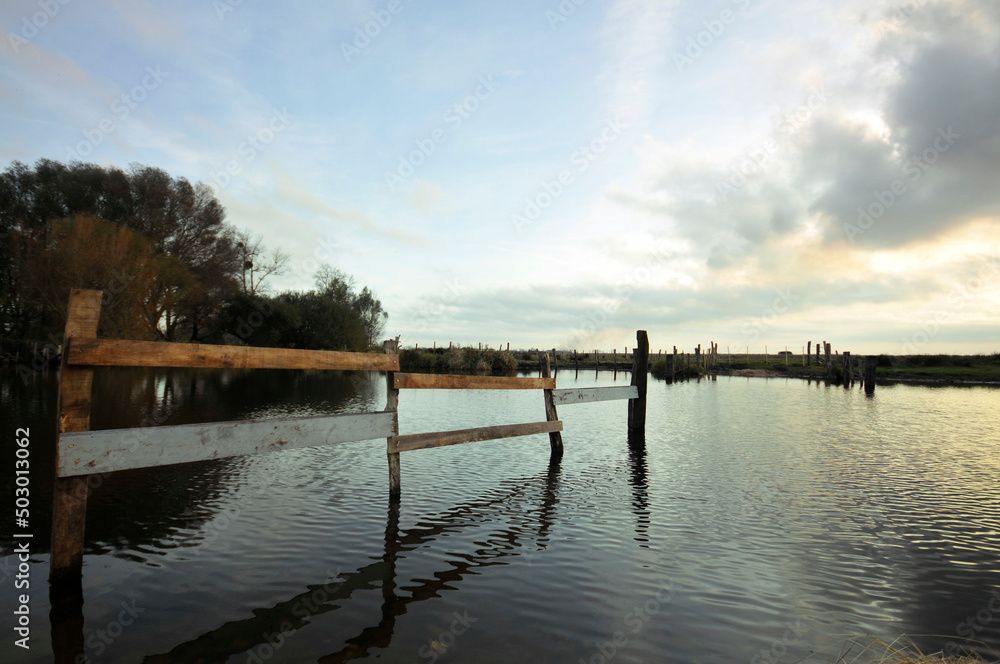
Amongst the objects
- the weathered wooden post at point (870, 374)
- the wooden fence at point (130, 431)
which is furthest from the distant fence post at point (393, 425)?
the weathered wooden post at point (870, 374)

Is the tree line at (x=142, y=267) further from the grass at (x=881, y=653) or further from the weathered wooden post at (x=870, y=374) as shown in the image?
the weathered wooden post at (x=870, y=374)

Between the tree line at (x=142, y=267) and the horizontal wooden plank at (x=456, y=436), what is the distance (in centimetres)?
2932

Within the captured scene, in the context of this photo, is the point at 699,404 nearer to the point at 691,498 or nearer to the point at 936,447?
the point at 936,447

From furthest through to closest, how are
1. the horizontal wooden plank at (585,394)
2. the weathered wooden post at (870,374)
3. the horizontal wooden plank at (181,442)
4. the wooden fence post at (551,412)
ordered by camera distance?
the weathered wooden post at (870,374) < the horizontal wooden plank at (585,394) < the wooden fence post at (551,412) < the horizontal wooden plank at (181,442)

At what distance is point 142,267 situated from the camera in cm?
3195

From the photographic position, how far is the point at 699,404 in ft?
72.8

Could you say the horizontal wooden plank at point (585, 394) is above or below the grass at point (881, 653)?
above

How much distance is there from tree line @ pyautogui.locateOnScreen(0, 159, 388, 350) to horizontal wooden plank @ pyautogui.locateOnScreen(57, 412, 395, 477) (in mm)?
30203

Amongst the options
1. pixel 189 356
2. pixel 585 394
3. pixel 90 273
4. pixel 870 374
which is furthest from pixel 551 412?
pixel 90 273

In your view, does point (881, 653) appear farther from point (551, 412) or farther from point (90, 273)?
point (90, 273)

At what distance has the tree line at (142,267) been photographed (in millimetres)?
29500

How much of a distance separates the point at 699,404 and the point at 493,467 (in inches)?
613

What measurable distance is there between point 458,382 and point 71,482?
179 inches

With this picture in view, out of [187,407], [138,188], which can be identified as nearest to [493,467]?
[187,407]
